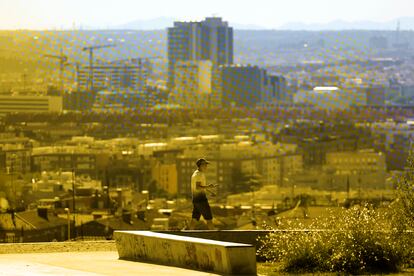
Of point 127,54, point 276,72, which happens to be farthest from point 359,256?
point 276,72

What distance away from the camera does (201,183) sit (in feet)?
33.6

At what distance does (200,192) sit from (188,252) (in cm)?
167

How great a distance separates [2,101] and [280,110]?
1571 inches

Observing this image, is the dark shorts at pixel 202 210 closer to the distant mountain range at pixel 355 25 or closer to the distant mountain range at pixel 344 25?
the distant mountain range at pixel 344 25

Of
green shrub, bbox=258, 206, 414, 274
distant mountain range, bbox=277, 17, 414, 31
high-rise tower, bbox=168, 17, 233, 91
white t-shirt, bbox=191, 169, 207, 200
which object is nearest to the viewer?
green shrub, bbox=258, 206, 414, 274

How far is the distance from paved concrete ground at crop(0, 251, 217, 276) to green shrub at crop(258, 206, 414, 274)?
0.72 meters

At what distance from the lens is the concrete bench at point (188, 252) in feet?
26.9

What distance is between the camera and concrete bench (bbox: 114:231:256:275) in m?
8.19

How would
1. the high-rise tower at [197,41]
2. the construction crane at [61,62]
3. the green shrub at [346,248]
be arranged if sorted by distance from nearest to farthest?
1. the green shrub at [346,248]
2. the construction crane at [61,62]
3. the high-rise tower at [197,41]

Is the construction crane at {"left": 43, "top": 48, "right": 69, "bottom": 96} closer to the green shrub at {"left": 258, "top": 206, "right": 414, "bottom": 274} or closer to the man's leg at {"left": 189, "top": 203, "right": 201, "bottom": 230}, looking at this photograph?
the man's leg at {"left": 189, "top": 203, "right": 201, "bottom": 230}

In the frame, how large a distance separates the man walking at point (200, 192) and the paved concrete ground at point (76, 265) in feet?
2.07

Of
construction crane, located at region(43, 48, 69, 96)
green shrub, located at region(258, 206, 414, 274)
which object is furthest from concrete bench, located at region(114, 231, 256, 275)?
construction crane, located at region(43, 48, 69, 96)

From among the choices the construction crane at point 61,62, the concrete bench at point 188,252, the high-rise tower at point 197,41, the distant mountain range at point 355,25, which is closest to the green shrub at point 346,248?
the concrete bench at point 188,252

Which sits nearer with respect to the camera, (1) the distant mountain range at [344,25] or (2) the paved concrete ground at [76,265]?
(2) the paved concrete ground at [76,265]
